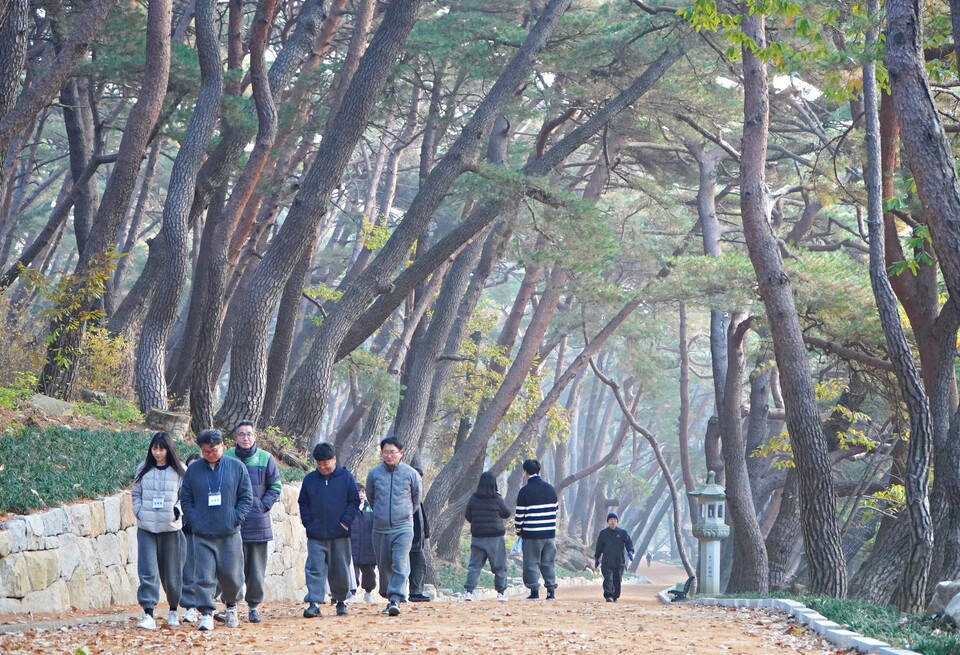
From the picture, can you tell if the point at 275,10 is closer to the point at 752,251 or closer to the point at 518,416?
the point at 752,251

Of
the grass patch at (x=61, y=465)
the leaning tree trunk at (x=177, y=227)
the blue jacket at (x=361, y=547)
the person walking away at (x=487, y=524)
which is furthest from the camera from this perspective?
the leaning tree trunk at (x=177, y=227)

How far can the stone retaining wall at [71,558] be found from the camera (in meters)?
8.58

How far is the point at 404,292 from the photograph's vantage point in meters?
16.9

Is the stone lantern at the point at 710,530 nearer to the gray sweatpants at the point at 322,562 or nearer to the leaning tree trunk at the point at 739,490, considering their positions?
the leaning tree trunk at the point at 739,490

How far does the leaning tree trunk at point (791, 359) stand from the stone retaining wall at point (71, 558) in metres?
6.89

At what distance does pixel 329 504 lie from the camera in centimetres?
977

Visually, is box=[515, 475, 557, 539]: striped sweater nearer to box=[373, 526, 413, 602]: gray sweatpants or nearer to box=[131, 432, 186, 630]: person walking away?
box=[373, 526, 413, 602]: gray sweatpants

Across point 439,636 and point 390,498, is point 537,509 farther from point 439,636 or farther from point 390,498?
point 439,636

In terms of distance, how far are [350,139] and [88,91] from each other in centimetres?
554

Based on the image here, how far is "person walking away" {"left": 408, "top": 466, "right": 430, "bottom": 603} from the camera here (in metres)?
11.6

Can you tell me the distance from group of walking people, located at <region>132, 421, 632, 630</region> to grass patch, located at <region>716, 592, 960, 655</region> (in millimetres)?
3629

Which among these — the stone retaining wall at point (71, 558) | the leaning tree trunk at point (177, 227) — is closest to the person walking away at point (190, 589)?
the stone retaining wall at point (71, 558)

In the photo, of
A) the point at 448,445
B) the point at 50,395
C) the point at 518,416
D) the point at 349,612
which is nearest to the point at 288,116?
the point at 50,395

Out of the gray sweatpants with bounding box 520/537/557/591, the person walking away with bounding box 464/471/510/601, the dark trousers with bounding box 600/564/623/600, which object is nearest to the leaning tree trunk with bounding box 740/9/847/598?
the gray sweatpants with bounding box 520/537/557/591
